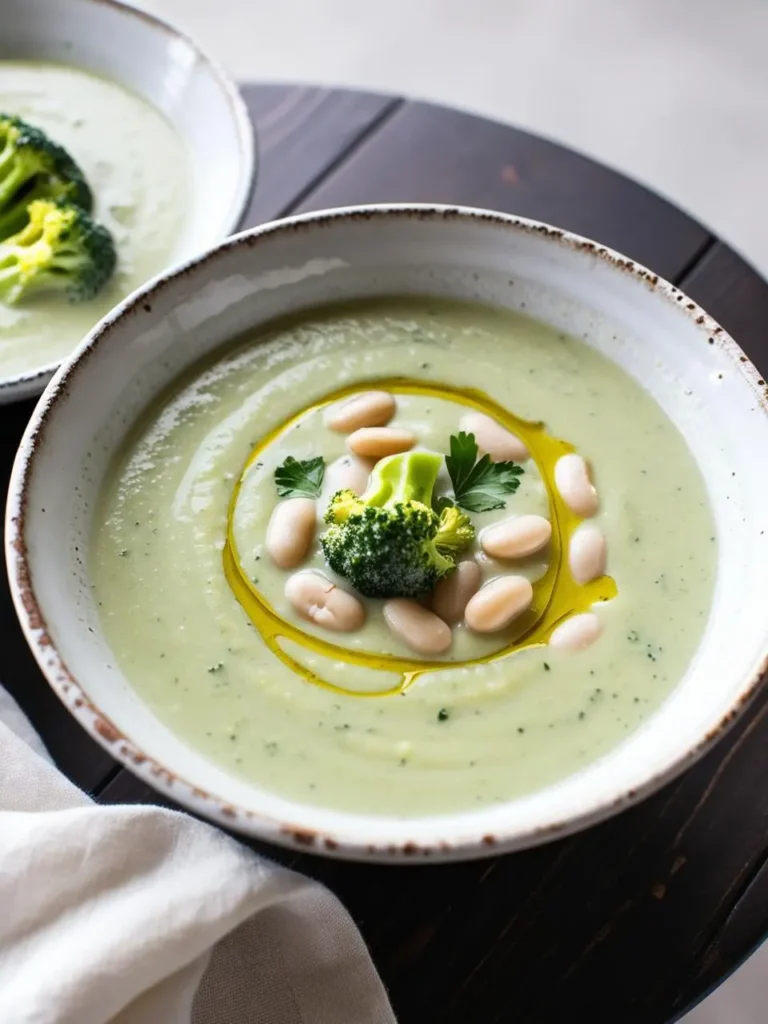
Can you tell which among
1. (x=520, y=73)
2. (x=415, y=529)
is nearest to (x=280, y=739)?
(x=415, y=529)

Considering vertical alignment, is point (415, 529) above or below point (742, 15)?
below

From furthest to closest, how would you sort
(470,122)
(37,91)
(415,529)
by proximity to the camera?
(37,91), (470,122), (415,529)

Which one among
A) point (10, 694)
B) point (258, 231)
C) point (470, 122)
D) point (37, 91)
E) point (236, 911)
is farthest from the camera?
point (37, 91)

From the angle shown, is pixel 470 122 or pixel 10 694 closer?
pixel 10 694

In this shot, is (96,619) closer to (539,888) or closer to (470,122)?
(539,888)

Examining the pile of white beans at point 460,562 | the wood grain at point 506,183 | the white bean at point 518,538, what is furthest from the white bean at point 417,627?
the wood grain at point 506,183

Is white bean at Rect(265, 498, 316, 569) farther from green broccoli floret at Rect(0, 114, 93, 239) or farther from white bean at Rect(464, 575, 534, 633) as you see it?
green broccoli floret at Rect(0, 114, 93, 239)

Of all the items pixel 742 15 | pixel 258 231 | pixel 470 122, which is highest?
pixel 742 15

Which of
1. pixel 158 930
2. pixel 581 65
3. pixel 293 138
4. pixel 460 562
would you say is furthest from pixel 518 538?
pixel 581 65
